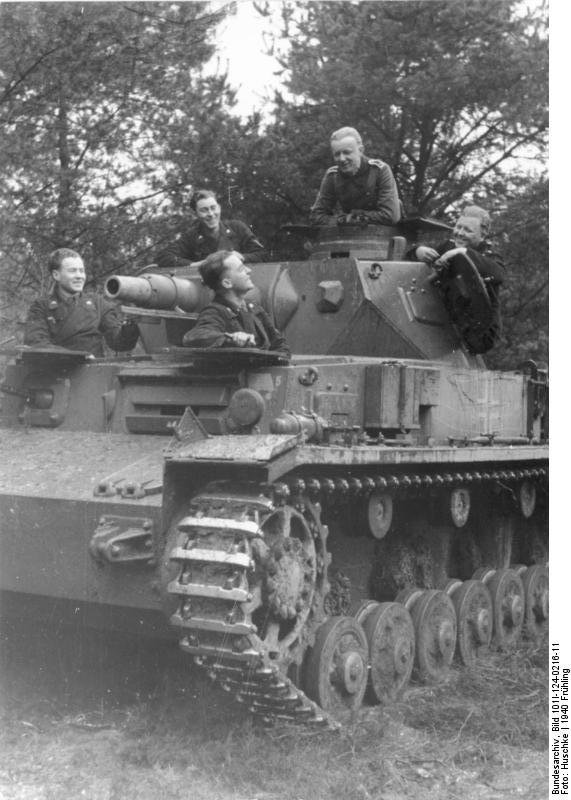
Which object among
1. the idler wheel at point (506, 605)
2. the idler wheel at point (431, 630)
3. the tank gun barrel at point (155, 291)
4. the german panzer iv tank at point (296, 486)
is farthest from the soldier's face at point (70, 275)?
the idler wheel at point (506, 605)

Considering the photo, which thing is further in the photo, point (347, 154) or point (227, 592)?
point (347, 154)

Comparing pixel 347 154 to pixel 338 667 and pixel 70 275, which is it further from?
pixel 338 667

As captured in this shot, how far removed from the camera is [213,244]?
9.75 metres

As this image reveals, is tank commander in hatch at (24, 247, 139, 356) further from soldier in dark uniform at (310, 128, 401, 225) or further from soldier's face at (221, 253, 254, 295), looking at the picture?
soldier in dark uniform at (310, 128, 401, 225)

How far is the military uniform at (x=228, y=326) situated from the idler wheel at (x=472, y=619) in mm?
2725

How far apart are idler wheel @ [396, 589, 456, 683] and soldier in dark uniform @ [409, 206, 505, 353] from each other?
7.65 ft

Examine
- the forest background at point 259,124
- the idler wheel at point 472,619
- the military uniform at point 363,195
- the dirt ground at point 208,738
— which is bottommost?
the dirt ground at point 208,738

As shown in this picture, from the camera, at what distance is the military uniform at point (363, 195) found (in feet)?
31.4

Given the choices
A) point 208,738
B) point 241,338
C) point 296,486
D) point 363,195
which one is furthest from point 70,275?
point 208,738

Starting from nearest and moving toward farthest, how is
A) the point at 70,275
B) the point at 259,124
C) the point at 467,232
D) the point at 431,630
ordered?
the point at 431,630, the point at 70,275, the point at 467,232, the point at 259,124

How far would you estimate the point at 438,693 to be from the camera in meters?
7.66

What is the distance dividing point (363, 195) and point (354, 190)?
0.11 meters

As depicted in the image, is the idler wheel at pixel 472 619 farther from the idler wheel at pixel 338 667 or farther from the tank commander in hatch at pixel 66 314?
the tank commander in hatch at pixel 66 314

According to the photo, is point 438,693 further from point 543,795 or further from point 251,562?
point 251,562
